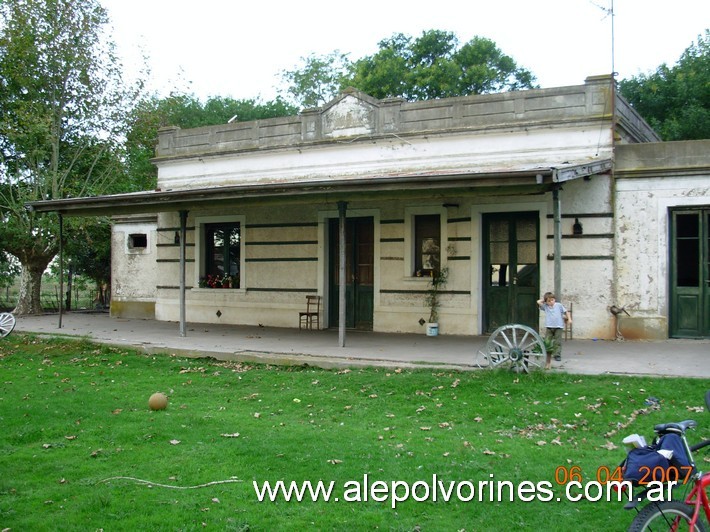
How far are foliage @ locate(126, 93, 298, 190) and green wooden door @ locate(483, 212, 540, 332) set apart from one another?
326 inches

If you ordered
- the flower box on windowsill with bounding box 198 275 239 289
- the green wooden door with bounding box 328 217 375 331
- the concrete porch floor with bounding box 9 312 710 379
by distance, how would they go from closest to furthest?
the concrete porch floor with bounding box 9 312 710 379, the green wooden door with bounding box 328 217 375 331, the flower box on windowsill with bounding box 198 275 239 289

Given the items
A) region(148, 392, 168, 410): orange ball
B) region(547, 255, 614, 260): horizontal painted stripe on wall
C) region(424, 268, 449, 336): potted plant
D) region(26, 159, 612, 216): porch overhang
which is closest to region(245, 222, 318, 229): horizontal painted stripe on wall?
region(26, 159, 612, 216): porch overhang

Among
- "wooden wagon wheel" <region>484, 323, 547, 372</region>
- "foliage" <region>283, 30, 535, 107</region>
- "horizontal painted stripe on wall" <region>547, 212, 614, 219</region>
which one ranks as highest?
"foliage" <region>283, 30, 535, 107</region>

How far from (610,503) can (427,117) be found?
400 inches

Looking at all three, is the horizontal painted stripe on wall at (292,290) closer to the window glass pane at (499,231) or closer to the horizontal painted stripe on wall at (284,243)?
the horizontal painted stripe on wall at (284,243)

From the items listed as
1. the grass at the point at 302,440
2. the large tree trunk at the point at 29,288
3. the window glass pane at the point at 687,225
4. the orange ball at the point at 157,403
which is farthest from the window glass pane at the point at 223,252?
the window glass pane at the point at 687,225

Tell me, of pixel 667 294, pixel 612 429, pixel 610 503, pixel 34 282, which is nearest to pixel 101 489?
pixel 610 503

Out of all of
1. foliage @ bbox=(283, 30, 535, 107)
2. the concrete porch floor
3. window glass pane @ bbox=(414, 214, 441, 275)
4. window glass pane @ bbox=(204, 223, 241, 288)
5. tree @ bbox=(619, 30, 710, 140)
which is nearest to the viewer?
the concrete porch floor

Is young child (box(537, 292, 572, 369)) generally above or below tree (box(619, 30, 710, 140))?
below

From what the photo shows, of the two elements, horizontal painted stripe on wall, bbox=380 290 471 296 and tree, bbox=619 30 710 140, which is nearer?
horizontal painted stripe on wall, bbox=380 290 471 296

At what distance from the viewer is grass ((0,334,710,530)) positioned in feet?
14.7

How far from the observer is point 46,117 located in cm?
1734

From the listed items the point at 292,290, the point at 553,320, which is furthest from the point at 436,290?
the point at 553,320

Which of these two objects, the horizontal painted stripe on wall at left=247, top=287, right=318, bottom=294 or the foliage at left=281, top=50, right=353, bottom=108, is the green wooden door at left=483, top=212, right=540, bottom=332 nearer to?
the horizontal painted stripe on wall at left=247, top=287, right=318, bottom=294
